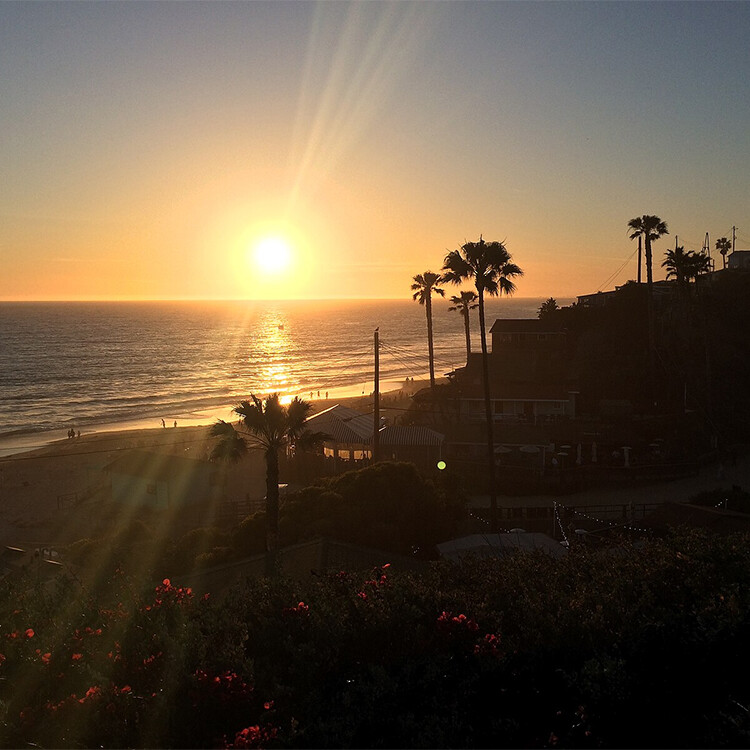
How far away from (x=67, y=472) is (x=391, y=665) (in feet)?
136

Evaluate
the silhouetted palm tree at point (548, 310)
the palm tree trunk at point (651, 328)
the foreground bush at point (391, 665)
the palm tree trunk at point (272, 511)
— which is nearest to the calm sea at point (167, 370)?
the silhouetted palm tree at point (548, 310)

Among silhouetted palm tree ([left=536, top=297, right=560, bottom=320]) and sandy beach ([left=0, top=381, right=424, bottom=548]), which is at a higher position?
silhouetted palm tree ([left=536, top=297, right=560, bottom=320])

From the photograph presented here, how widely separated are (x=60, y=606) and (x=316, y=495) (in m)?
11.8

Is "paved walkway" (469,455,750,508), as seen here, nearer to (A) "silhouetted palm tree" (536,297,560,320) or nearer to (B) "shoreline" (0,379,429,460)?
(B) "shoreline" (0,379,429,460)

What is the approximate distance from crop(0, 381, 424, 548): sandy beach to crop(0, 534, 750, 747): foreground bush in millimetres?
22601

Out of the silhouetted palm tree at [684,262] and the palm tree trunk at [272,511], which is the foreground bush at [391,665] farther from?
the silhouetted palm tree at [684,262]

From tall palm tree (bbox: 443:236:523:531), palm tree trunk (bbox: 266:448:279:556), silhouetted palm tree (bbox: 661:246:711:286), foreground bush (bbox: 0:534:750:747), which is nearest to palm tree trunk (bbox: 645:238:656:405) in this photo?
silhouetted palm tree (bbox: 661:246:711:286)

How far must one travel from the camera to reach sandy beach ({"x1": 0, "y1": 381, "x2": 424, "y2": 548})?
107 ft

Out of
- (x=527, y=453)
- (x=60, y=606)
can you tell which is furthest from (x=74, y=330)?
(x=60, y=606)

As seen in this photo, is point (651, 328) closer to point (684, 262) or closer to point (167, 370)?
point (684, 262)

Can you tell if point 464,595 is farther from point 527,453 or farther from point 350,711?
point 527,453

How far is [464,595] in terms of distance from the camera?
10102mm

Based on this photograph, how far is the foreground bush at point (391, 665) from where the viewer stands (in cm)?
705

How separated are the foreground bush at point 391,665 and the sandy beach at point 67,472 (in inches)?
890
